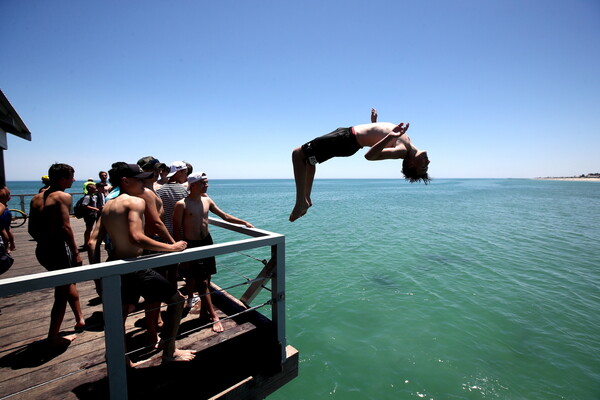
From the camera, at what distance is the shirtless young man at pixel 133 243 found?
257 cm

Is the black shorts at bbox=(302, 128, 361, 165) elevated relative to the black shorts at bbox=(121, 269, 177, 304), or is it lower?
elevated

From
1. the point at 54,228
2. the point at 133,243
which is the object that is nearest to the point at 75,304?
the point at 54,228

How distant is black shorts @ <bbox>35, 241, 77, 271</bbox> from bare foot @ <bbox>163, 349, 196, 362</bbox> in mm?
1805

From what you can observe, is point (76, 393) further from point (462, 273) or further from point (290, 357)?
point (462, 273)

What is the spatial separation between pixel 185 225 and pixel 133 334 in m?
1.57

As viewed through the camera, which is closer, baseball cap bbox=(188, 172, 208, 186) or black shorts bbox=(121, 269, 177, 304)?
black shorts bbox=(121, 269, 177, 304)

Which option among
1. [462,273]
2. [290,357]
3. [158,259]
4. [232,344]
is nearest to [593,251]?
[462,273]

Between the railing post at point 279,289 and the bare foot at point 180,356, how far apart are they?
1056 millimetres

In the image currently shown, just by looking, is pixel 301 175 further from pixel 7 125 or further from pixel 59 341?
pixel 7 125

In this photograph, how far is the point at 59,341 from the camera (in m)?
3.32

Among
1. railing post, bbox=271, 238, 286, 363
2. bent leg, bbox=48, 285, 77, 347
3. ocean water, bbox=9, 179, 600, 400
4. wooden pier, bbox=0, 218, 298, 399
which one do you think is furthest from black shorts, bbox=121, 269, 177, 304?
ocean water, bbox=9, 179, 600, 400

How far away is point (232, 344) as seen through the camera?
350 cm

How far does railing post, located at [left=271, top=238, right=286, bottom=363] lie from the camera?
3422mm

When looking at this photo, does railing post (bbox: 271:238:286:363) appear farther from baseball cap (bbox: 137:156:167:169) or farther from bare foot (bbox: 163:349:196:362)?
baseball cap (bbox: 137:156:167:169)
